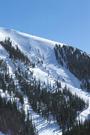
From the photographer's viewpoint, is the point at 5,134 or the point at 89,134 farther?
the point at 5,134

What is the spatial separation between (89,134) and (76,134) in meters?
12.4

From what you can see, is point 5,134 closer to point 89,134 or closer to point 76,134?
point 76,134

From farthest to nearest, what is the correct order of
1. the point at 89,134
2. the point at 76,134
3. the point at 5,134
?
the point at 5,134 < the point at 76,134 < the point at 89,134

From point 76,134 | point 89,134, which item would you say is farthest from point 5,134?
point 89,134

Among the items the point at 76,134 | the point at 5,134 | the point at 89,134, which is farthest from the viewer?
the point at 5,134

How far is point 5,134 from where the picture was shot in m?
199

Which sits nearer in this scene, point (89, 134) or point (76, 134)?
point (89, 134)

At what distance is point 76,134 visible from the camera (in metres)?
151

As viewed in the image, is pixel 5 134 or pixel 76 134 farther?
pixel 5 134

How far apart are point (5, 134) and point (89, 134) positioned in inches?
2866

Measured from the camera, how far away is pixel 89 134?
13962 cm
